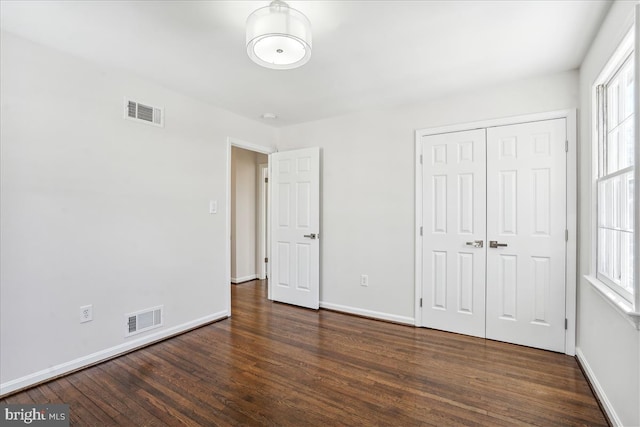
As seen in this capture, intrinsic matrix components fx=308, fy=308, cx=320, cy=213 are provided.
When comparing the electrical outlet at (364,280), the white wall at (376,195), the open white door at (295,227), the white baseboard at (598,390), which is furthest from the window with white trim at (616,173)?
the open white door at (295,227)

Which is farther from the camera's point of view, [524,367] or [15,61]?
[524,367]

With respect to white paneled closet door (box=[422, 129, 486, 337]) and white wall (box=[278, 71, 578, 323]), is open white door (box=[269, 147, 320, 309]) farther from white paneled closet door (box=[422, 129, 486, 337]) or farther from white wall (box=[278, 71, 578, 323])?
white paneled closet door (box=[422, 129, 486, 337])

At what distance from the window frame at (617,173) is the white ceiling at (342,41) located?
0.33m

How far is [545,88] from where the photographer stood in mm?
2715

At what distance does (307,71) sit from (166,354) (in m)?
2.71

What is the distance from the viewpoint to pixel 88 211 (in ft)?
8.01

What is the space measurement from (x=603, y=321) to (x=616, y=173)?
933mm

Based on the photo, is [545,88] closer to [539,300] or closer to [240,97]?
[539,300]

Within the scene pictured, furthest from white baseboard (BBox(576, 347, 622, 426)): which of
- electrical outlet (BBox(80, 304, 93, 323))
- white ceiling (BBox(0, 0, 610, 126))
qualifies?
electrical outlet (BBox(80, 304, 93, 323))

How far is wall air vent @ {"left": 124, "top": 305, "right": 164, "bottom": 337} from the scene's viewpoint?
2715 mm

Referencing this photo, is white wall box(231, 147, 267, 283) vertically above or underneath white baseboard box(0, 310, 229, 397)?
above

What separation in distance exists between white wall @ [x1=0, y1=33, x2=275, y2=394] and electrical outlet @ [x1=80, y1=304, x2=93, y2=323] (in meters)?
0.03

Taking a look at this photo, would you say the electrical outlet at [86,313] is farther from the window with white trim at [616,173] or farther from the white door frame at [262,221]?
the window with white trim at [616,173]

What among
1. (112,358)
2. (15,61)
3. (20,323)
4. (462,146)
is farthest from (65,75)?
(462,146)
